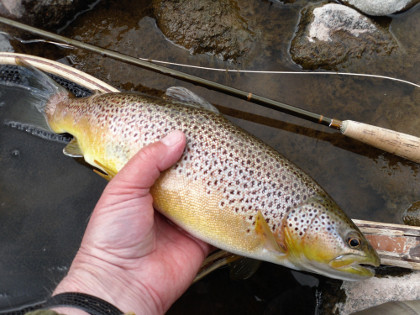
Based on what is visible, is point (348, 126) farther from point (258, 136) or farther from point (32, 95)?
point (32, 95)

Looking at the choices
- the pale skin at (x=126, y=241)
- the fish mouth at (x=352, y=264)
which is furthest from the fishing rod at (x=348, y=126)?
the fish mouth at (x=352, y=264)

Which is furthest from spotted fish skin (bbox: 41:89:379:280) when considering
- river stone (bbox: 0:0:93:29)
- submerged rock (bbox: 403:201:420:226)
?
river stone (bbox: 0:0:93:29)

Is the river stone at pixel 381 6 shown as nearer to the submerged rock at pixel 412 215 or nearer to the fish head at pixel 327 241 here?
the submerged rock at pixel 412 215

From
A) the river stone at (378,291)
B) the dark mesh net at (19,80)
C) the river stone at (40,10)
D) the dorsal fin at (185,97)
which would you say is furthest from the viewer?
the river stone at (40,10)

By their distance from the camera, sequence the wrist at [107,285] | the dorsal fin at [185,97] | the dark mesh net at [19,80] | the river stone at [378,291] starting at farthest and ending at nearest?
the dark mesh net at [19,80] → the river stone at [378,291] → the dorsal fin at [185,97] → the wrist at [107,285]

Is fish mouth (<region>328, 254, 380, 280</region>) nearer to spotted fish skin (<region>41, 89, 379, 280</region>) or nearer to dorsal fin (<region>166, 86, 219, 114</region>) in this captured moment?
spotted fish skin (<region>41, 89, 379, 280</region>)

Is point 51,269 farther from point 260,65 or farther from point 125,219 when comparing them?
point 260,65
